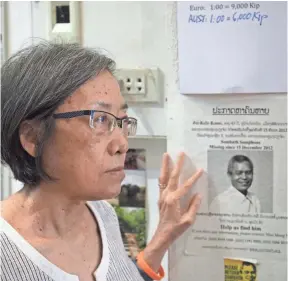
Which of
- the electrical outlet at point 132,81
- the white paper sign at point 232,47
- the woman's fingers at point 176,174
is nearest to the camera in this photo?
the white paper sign at point 232,47

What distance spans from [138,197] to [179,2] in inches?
21.6

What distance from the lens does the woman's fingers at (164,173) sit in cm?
122

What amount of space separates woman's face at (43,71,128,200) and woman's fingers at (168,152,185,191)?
281 mm

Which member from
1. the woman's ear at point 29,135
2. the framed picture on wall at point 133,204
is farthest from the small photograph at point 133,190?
the woman's ear at point 29,135

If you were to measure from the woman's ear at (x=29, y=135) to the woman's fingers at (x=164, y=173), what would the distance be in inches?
15.2

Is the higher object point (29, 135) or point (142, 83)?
point (142, 83)

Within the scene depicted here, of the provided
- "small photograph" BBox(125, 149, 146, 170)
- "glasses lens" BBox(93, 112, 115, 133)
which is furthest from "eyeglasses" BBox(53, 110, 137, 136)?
"small photograph" BBox(125, 149, 146, 170)

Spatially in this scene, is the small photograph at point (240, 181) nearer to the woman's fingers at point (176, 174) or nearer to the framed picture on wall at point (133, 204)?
the woman's fingers at point (176, 174)

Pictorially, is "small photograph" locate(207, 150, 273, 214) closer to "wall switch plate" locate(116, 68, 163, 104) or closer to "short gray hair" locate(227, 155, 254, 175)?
"short gray hair" locate(227, 155, 254, 175)

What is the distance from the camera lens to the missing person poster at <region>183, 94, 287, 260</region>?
114 centimetres

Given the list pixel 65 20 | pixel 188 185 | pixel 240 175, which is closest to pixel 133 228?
pixel 188 185

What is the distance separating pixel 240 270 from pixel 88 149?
528 millimetres

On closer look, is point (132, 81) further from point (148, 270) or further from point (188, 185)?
point (148, 270)

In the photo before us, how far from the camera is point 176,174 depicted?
1.21 metres
